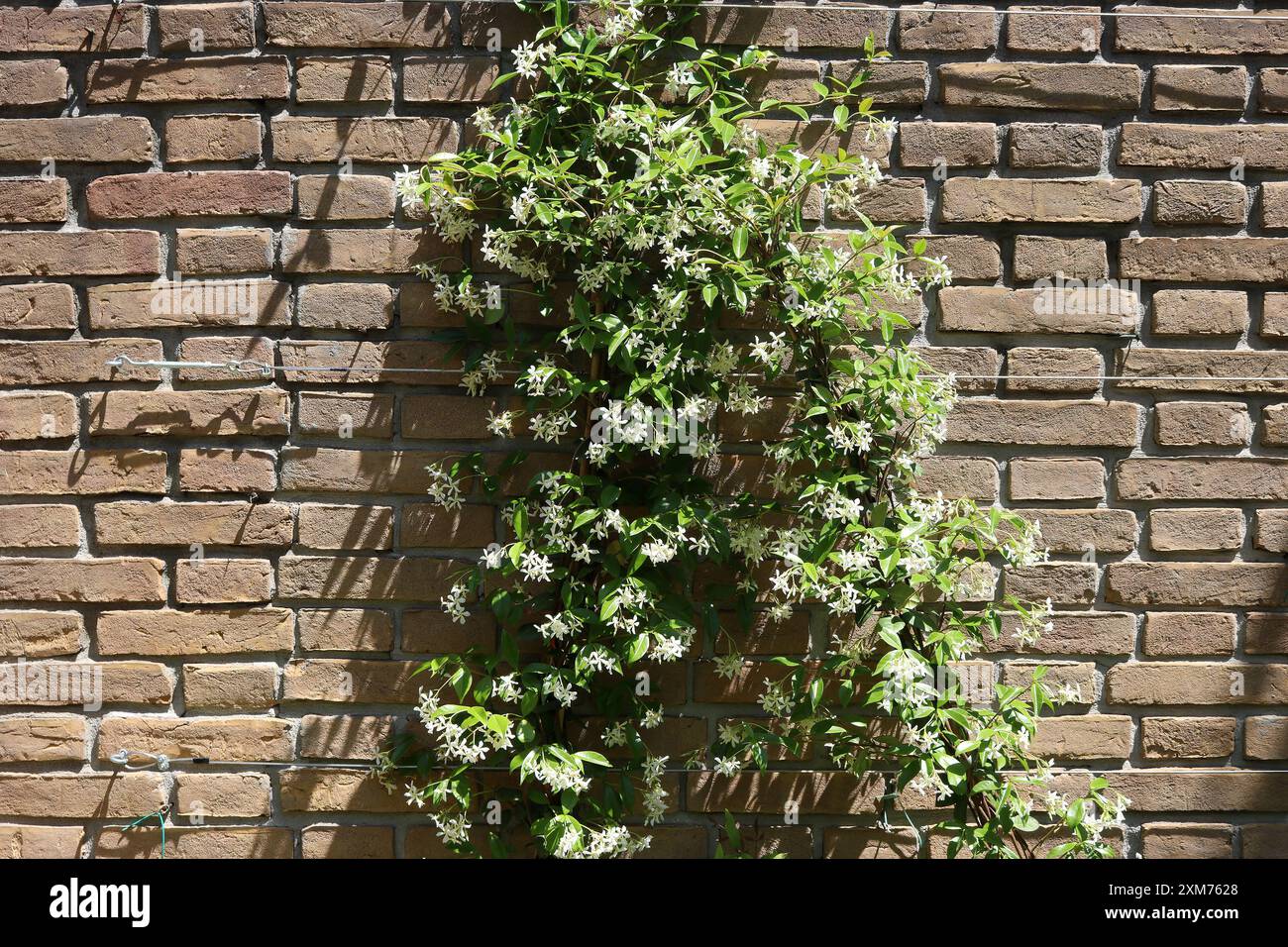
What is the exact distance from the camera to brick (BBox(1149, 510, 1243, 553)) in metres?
1.89

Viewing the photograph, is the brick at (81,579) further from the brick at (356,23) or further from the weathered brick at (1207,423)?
the weathered brick at (1207,423)

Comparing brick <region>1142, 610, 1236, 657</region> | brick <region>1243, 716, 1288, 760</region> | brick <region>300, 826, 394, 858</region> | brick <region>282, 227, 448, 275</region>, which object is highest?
brick <region>282, 227, 448, 275</region>

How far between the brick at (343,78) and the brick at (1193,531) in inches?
70.3

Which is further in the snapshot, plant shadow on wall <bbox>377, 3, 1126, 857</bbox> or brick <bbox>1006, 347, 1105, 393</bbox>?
brick <bbox>1006, 347, 1105, 393</bbox>

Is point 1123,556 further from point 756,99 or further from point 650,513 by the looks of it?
point 756,99

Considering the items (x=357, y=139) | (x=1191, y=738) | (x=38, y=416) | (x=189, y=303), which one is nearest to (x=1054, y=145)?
(x=1191, y=738)

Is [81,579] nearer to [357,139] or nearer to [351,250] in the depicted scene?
[351,250]

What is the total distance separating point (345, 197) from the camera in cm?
187

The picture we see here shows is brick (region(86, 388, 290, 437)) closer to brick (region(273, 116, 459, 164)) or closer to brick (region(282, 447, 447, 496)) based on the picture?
brick (region(282, 447, 447, 496))

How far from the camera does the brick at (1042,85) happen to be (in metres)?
1.86

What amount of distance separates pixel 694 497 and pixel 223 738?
3.50ft

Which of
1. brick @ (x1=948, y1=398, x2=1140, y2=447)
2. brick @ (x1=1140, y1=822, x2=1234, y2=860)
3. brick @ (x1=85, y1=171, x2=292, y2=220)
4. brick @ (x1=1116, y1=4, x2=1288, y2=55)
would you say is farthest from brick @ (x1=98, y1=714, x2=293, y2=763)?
brick @ (x1=1116, y1=4, x2=1288, y2=55)

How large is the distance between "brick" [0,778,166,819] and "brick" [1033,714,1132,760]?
5.88ft

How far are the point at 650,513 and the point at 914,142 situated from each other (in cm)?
92
